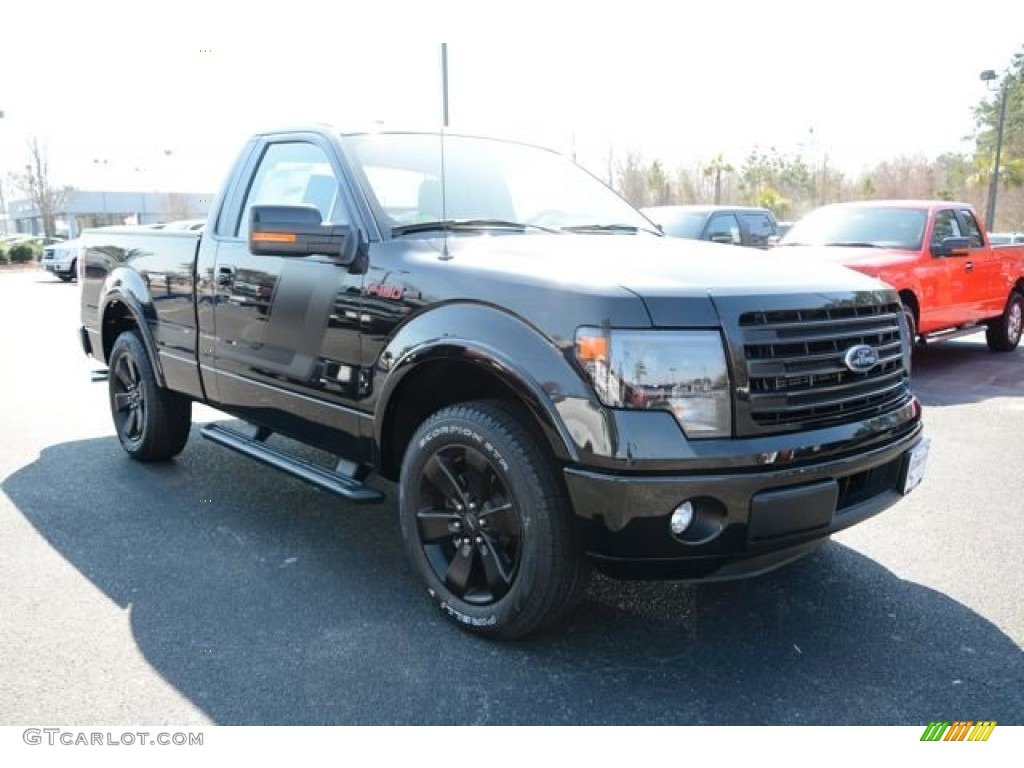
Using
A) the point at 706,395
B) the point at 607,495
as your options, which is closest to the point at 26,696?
the point at 607,495

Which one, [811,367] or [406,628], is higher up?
[811,367]

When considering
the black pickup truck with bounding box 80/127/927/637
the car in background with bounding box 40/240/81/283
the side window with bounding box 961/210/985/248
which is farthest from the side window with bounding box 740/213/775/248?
the car in background with bounding box 40/240/81/283

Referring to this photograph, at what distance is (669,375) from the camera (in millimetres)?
2553

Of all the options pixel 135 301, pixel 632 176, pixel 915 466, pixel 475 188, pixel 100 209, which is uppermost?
pixel 632 176

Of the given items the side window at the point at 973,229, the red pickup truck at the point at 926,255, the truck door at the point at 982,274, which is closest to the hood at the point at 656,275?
the red pickup truck at the point at 926,255

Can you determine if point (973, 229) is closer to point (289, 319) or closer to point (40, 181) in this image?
point (289, 319)

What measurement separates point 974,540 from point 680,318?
2353mm

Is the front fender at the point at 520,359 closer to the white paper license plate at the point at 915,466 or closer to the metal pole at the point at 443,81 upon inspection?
the metal pole at the point at 443,81

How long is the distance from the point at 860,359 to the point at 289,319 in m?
2.34

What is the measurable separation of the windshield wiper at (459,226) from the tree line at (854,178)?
32364 millimetres

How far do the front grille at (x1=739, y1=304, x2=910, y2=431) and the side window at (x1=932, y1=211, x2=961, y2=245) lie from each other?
657 centimetres

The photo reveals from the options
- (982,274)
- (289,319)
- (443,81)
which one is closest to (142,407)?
(289,319)

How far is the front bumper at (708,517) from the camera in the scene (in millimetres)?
2555

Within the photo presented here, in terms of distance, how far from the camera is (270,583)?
3.54 m
